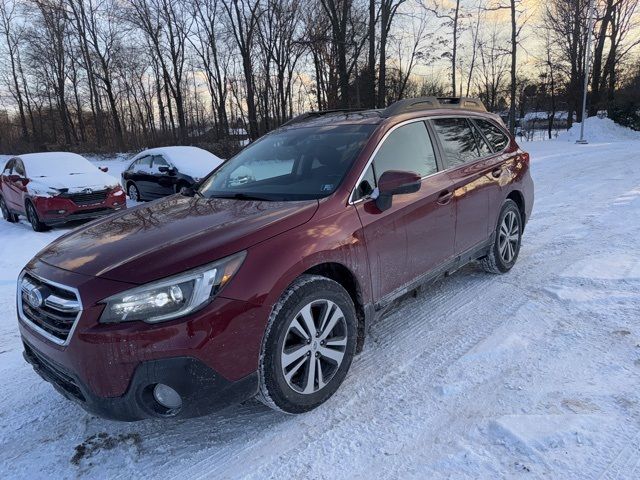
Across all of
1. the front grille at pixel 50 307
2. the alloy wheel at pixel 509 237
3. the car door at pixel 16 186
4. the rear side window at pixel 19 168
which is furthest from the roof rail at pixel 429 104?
the rear side window at pixel 19 168

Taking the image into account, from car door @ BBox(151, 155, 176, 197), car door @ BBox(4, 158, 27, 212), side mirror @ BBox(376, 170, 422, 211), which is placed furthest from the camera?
car door @ BBox(151, 155, 176, 197)

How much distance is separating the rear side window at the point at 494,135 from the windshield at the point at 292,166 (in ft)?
5.84

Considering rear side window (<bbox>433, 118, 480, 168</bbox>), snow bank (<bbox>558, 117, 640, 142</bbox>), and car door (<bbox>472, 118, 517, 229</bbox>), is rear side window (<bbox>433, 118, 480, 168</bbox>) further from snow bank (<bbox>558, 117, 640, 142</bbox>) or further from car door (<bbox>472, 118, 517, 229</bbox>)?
snow bank (<bbox>558, 117, 640, 142</bbox>)

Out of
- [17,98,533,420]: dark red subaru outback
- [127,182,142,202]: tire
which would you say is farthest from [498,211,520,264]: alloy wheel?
[127,182,142,202]: tire

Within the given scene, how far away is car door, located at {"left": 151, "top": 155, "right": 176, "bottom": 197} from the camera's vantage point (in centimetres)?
1134

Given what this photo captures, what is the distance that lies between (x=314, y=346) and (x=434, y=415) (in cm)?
79

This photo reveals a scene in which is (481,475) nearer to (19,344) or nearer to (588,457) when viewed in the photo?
(588,457)

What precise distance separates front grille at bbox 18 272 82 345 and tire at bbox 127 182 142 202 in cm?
1085

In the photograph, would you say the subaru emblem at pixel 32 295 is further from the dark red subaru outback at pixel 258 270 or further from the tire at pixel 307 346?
the tire at pixel 307 346

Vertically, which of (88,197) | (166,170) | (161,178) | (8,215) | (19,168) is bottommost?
(8,215)

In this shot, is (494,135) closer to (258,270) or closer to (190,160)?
(258,270)

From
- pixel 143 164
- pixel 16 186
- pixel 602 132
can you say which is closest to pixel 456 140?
pixel 16 186

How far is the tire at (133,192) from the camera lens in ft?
42.5

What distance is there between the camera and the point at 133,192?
519 inches
